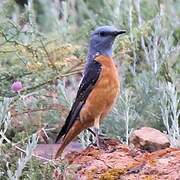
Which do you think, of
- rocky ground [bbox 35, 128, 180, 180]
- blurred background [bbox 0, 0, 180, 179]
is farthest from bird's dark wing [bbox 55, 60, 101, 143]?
rocky ground [bbox 35, 128, 180, 180]

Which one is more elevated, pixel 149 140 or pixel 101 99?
pixel 101 99

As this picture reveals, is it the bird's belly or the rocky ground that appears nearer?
the rocky ground

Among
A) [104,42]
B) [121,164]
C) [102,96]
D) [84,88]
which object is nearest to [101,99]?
[102,96]

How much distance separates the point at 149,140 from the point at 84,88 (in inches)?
23.0

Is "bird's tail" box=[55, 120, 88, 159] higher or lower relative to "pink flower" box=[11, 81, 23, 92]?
lower

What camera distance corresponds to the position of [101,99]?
527 cm

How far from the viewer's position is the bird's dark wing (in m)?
5.18

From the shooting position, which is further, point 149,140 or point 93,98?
point 93,98

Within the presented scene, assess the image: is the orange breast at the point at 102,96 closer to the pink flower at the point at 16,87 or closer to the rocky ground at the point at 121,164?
the pink flower at the point at 16,87

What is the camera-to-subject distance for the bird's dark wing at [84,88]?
518cm

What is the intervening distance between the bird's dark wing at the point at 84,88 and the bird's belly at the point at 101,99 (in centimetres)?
3

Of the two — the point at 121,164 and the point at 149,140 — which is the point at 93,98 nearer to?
the point at 149,140

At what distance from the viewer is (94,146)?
471cm

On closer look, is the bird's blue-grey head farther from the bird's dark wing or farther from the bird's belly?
the bird's belly
